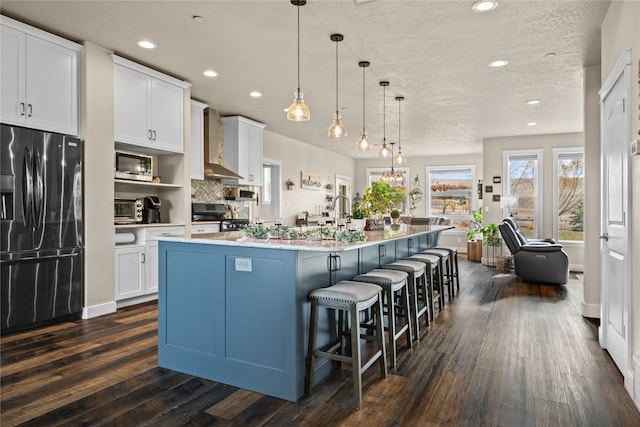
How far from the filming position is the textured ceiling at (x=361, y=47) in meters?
3.29

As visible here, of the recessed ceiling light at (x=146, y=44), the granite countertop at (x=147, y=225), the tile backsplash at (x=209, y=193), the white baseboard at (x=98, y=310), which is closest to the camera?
the recessed ceiling light at (x=146, y=44)

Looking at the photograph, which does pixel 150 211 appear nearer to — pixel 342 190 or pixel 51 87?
pixel 51 87

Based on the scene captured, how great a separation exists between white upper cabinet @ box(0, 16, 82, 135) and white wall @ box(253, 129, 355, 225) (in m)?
4.11

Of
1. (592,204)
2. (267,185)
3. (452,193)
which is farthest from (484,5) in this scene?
(452,193)

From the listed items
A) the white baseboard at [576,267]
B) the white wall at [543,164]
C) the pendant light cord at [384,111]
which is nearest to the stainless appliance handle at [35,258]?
the pendant light cord at [384,111]

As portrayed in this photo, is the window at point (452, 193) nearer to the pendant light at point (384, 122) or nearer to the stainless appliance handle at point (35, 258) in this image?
the pendant light at point (384, 122)

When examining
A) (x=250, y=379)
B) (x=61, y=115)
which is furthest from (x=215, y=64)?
(x=250, y=379)

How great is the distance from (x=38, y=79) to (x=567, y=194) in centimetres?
873

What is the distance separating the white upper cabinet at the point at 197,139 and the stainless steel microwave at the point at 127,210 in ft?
3.54

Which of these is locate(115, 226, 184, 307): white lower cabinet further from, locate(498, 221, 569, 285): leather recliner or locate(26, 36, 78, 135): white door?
locate(498, 221, 569, 285): leather recliner

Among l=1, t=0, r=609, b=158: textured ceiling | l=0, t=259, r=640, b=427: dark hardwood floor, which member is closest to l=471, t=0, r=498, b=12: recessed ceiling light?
l=1, t=0, r=609, b=158: textured ceiling

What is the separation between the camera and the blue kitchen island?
2.43 m

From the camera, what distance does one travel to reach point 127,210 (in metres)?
4.69

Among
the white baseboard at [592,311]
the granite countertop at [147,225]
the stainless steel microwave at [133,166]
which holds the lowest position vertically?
the white baseboard at [592,311]
